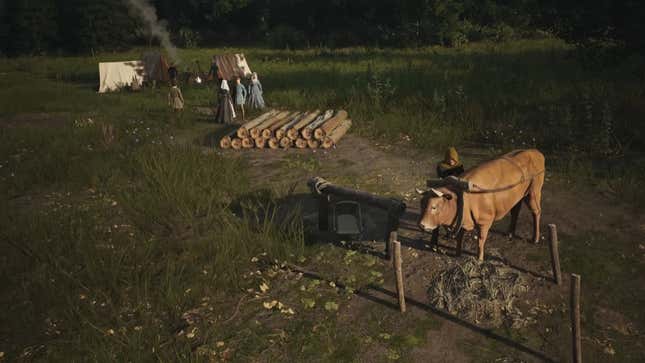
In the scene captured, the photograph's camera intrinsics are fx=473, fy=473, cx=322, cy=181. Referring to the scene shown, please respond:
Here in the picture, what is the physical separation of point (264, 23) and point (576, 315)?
4688 cm

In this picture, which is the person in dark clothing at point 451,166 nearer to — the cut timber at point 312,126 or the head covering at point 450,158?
the head covering at point 450,158

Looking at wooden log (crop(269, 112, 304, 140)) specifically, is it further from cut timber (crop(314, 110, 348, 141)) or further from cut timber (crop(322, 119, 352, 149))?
cut timber (crop(322, 119, 352, 149))

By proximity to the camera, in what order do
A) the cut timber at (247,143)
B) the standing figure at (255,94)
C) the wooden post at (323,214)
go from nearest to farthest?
the wooden post at (323,214), the cut timber at (247,143), the standing figure at (255,94)

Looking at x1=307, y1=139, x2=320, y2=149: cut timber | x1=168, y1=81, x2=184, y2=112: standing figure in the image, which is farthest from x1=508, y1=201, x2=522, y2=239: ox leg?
x1=168, y1=81, x2=184, y2=112: standing figure

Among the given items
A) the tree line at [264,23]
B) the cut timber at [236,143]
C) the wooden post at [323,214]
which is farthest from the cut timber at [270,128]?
the tree line at [264,23]

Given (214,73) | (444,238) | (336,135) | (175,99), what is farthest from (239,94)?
(444,238)

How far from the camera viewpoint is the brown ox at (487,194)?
6156mm

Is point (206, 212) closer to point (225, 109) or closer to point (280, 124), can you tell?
point (280, 124)

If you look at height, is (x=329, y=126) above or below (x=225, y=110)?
below

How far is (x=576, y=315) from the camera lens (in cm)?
484

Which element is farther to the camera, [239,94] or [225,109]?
[239,94]

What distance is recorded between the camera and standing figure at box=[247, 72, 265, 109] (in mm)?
16706

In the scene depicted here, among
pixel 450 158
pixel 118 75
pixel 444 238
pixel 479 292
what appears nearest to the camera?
pixel 479 292

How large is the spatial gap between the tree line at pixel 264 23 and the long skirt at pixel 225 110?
14719mm
